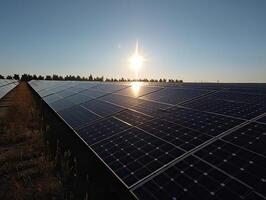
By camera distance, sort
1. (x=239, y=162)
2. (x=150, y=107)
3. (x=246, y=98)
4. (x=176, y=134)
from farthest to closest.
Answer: (x=150, y=107)
(x=246, y=98)
(x=176, y=134)
(x=239, y=162)

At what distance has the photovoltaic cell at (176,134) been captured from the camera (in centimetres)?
670

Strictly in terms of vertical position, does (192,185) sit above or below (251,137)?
below

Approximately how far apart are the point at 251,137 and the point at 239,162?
1303mm

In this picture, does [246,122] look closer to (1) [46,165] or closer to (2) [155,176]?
(2) [155,176]

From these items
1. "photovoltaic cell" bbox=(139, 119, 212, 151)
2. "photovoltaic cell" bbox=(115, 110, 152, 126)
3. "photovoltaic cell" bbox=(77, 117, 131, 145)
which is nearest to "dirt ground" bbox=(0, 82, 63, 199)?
"photovoltaic cell" bbox=(77, 117, 131, 145)

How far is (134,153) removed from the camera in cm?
689

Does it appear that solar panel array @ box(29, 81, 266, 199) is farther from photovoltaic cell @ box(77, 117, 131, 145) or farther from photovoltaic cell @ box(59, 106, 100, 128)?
photovoltaic cell @ box(59, 106, 100, 128)

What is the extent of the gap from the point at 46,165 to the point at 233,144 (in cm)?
732

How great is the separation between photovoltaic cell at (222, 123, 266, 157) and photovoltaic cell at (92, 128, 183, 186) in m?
1.41

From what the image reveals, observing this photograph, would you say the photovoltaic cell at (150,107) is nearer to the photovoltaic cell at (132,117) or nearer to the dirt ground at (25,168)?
the photovoltaic cell at (132,117)

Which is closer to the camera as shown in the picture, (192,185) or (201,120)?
(192,185)

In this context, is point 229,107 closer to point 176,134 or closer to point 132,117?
point 176,134

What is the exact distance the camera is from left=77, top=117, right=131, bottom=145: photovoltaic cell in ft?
29.2

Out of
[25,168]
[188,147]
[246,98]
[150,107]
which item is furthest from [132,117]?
[246,98]
